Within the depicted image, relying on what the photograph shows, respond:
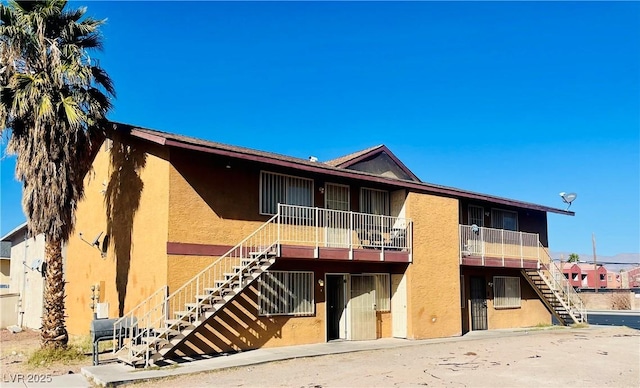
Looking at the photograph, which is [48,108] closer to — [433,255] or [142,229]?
[142,229]

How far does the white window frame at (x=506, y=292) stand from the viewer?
2419cm

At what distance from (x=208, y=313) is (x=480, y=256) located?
482 inches

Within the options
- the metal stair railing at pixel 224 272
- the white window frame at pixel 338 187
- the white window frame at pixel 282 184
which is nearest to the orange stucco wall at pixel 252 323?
the metal stair railing at pixel 224 272

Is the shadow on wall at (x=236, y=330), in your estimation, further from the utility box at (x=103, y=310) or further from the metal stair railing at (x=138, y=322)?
the utility box at (x=103, y=310)

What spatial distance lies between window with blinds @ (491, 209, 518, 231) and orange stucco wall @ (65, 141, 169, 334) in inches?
599

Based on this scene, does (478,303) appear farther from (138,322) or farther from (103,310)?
(103,310)

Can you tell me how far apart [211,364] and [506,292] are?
15.5 metres

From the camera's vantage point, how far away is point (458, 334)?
2055 cm

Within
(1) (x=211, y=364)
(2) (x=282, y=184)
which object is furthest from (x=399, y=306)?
(1) (x=211, y=364)

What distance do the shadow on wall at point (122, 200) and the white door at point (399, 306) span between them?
8.99 meters

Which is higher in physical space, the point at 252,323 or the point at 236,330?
the point at 252,323

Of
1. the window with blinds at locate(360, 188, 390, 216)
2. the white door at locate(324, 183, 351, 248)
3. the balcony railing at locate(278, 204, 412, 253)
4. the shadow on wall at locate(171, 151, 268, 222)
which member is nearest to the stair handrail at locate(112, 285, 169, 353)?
the shadow on wall at locate(171, 151, 268, 222)

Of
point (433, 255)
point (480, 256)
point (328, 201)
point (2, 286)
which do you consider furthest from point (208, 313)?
point (2, 286)

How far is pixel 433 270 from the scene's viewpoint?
20.0m
